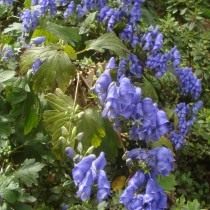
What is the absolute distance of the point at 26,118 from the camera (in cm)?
192

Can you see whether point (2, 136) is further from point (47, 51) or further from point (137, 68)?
point (137, 68)

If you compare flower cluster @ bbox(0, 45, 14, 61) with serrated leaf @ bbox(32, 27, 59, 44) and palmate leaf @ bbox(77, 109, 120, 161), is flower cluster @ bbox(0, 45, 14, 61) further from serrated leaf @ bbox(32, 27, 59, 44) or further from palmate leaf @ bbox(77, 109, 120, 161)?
palmate leaf @ bbox(77, 109, 120, 161)

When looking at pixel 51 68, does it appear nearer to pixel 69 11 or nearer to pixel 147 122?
pixel 147 122

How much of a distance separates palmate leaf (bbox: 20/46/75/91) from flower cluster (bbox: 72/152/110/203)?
341 millimetres

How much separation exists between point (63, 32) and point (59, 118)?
0.36 m

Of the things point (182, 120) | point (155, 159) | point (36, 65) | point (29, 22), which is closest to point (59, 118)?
point (36, 65)

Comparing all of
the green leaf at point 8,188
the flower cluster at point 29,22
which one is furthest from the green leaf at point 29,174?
the flower cluster at point 29,22

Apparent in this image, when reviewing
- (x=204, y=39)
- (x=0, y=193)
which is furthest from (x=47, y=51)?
(x=204, y=39)

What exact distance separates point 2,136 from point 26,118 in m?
0.10

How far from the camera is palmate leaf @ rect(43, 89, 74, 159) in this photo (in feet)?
5.48

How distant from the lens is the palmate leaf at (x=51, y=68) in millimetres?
1749

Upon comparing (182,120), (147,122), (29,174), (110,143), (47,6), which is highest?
(47,6)

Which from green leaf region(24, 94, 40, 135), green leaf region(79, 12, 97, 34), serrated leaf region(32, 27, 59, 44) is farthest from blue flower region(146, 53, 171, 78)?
green leaf region(24, 94, 40, 135)

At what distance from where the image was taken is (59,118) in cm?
169
